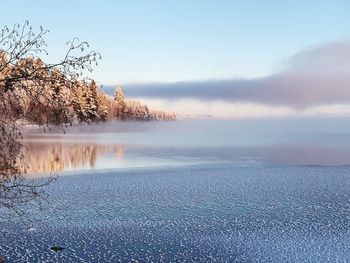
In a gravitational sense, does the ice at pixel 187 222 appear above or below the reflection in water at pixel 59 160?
below

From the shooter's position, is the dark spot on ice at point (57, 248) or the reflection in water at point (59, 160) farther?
the reflection in water at point (59, 160)

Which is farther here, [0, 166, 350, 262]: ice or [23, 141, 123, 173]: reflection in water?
[23, 141, 123, 173]: reflection in water

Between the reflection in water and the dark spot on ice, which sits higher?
the reflection in water

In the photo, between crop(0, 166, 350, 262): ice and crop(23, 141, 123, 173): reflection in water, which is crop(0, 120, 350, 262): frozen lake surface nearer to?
crop(0, 166, 350, 262): ice

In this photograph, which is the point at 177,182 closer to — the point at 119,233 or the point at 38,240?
the point at 119,233

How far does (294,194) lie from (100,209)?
711 cm

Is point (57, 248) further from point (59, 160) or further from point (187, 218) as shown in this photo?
point (59, 160)

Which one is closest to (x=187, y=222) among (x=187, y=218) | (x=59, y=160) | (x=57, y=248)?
(x=187, y=218)

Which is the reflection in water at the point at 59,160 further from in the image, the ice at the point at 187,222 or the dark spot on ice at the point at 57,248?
the dark spot on ice at the point at 57,248

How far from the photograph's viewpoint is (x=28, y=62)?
609cm

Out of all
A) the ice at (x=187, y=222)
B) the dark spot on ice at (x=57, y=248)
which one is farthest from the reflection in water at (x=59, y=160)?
the dark spot on ice at (x=57, y=248)

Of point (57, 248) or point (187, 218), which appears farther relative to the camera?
point (187, 218)

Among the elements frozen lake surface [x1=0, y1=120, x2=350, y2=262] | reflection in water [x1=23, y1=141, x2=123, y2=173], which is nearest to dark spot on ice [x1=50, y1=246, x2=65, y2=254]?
frozen lake surface [x1=0, y1=120, x2=350, y2=262]

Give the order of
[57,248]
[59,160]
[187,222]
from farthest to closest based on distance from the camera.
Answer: [59,160] < [187,222] < [57,248]
